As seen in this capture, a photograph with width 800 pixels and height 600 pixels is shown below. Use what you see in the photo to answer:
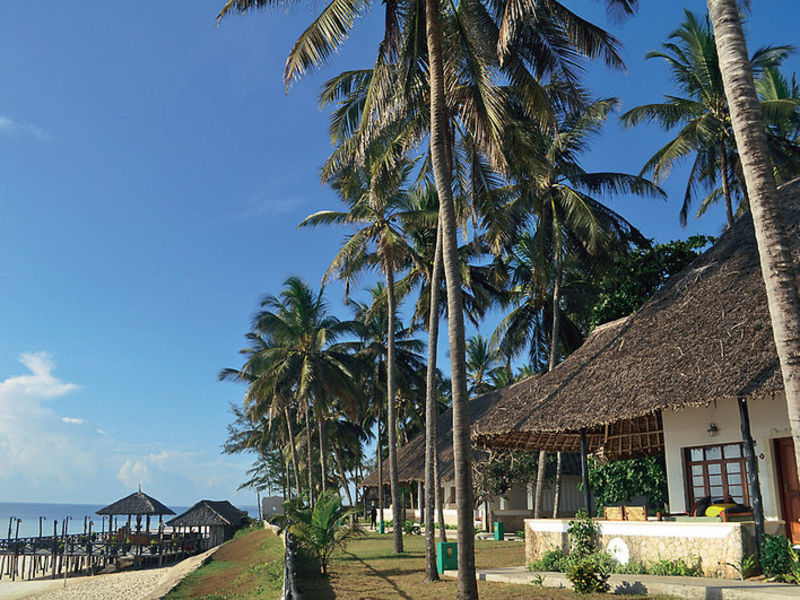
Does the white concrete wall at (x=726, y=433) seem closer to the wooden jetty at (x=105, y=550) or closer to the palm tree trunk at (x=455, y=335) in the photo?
the palm tree trunk at (x=455, y=335)

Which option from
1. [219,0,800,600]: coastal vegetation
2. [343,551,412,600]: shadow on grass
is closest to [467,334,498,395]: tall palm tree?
[219,0,800,600]: coastal vegetation

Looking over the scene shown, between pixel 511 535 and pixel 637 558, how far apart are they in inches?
582

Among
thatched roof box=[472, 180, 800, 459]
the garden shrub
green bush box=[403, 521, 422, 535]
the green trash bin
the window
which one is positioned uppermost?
thatched roof box=[472, 180, 800, 459]

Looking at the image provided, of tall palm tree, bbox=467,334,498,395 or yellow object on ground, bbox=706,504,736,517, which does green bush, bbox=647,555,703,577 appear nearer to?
yellow object on ground, bbox=706,504,736,517

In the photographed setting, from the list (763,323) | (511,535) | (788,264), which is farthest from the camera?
(511,535)

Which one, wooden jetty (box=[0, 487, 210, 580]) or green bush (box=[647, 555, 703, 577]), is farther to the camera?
wooden jetty (box=[0, 487, 210, 580])

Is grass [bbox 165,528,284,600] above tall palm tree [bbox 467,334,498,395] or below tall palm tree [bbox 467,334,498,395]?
below

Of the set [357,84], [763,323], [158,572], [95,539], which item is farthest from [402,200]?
[95,539]

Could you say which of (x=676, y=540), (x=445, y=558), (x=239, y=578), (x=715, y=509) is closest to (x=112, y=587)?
(x=239, y=578)

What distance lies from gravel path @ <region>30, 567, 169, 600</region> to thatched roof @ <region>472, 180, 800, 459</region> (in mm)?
17688

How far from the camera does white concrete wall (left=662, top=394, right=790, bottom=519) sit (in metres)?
12.5

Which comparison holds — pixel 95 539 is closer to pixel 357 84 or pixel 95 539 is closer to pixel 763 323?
pixel 357 84

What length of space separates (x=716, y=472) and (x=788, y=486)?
1.75 metres

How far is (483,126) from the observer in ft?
41.9
